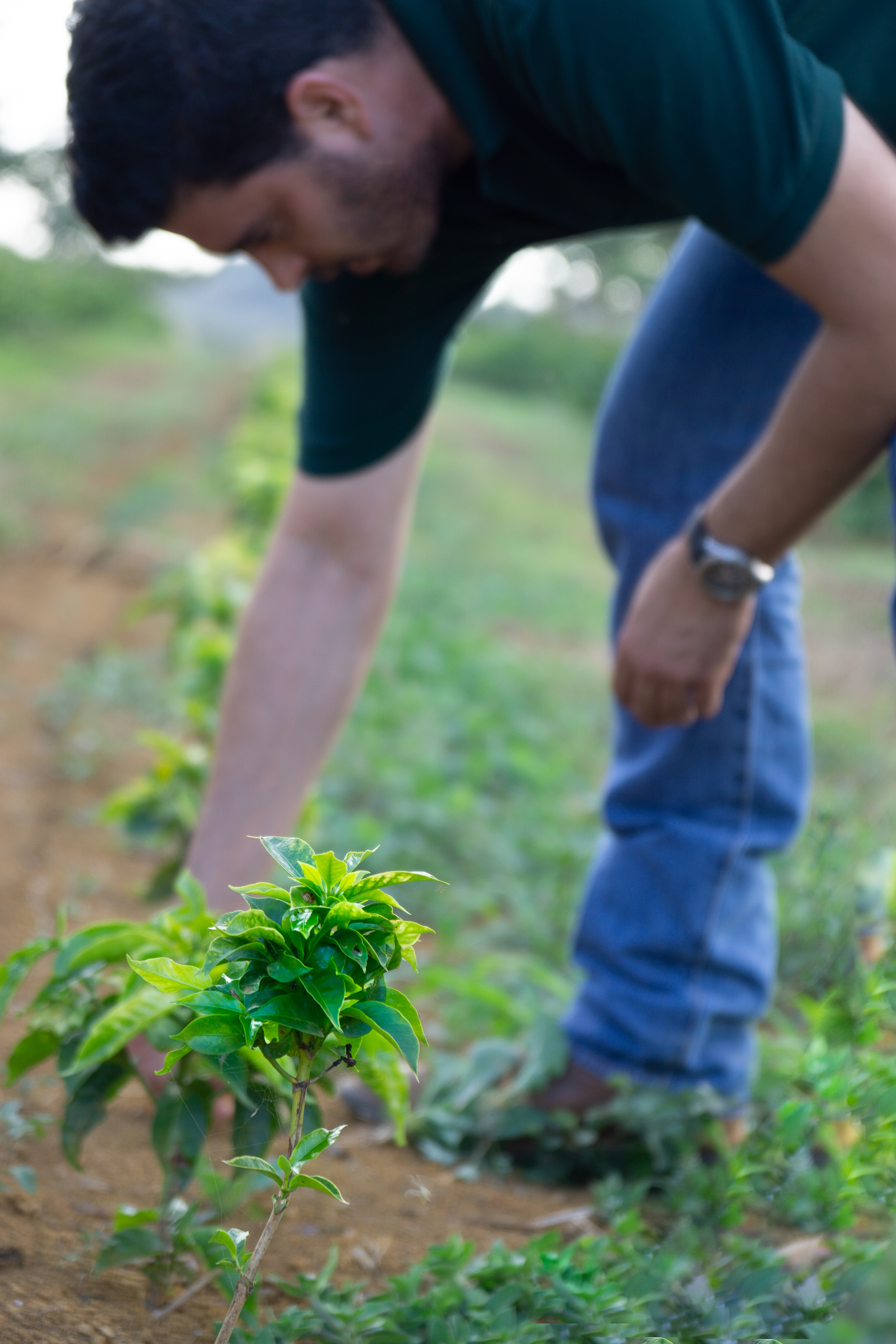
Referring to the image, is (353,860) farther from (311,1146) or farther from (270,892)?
(311,1146)

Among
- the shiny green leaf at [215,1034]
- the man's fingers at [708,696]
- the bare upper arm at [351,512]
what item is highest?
the shiny green leaf at [215,1034]

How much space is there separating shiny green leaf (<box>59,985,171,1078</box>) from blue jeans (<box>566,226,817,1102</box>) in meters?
0.90

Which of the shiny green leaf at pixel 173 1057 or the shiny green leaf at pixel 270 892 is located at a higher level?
the shiny green leaf at pixel 270 892

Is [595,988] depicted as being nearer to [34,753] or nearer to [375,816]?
[375,816]

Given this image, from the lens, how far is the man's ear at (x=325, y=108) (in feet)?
4.90

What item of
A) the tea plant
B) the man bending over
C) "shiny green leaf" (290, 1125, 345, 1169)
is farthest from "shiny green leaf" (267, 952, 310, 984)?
the man bending over

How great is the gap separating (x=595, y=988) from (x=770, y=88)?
1.29 m

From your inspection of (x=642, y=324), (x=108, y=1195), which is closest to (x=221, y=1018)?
(x=108, y=1195)

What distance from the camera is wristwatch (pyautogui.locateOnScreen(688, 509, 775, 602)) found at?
1.57m

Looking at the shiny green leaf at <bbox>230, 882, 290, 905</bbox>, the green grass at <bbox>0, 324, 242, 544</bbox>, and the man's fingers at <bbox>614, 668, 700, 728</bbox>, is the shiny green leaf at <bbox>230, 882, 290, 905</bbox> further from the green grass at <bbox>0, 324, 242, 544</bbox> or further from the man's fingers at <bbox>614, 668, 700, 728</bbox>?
the green grass at <bbox>0, 324, 242, 544</bbox>

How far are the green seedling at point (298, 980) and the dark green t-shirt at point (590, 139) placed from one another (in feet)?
2.84

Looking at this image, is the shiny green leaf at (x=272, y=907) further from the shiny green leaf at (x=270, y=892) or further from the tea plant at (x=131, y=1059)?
the tea plant at (x=131, y=1059)

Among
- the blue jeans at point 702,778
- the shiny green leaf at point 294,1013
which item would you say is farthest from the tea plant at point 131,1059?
the blue jeans at point 702,778

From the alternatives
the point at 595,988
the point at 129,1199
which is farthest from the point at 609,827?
the point at 129,1199
